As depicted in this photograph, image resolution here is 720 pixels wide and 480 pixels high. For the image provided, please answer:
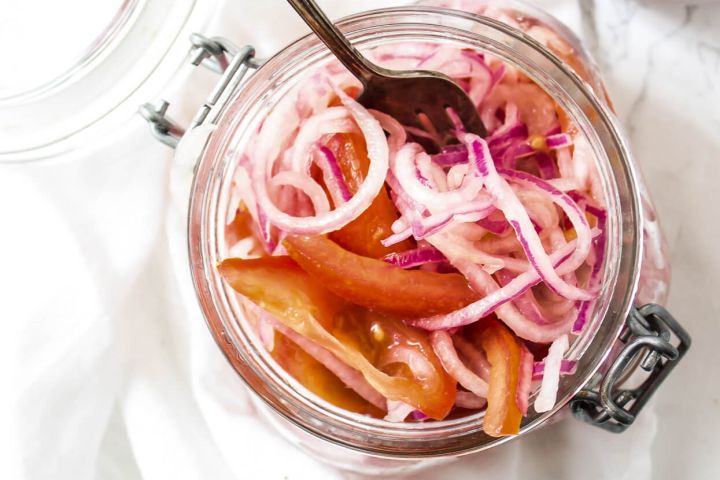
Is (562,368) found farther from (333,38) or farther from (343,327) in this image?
(333,38)

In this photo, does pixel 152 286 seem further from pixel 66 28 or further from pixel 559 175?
pixel 559 175

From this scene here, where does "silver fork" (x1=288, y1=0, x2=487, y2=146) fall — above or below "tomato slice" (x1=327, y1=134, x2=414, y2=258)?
above

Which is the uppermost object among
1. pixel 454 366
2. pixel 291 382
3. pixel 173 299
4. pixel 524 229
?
pixel 524 229

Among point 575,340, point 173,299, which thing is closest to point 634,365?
point 575,340

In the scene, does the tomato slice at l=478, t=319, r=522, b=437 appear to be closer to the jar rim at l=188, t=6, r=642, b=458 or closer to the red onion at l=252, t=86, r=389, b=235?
the jar rim at l=188, t=6, r=642, b=458

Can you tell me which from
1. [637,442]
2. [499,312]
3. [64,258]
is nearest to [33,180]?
[64,258]

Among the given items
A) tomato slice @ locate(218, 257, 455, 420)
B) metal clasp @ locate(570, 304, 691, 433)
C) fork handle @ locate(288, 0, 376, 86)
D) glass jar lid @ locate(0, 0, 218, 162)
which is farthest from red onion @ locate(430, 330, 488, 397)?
glass jar lid @ locate(0, 0, 218, 162)

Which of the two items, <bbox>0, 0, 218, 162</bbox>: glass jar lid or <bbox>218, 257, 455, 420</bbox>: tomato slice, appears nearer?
<bbox>218, 257, 455, 420</bbox>: tomato slice
